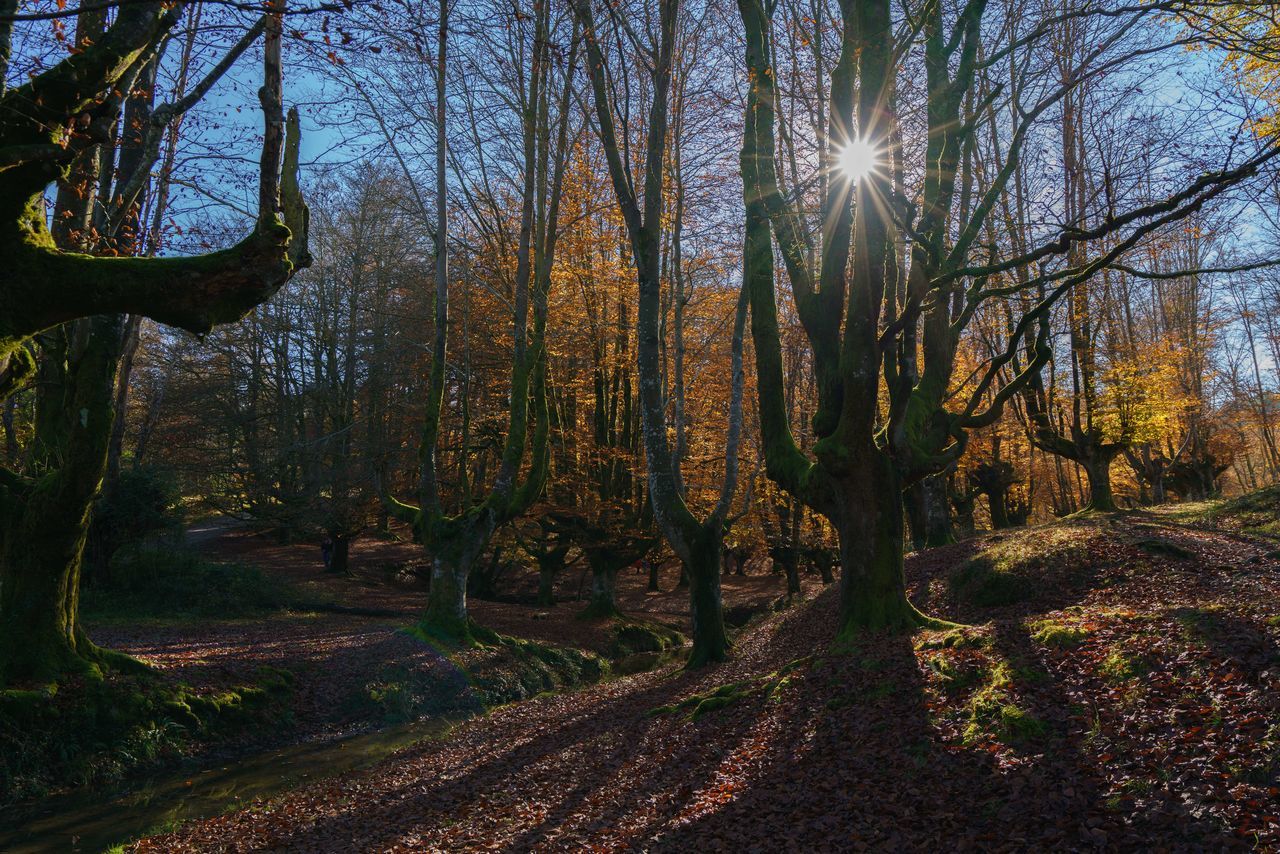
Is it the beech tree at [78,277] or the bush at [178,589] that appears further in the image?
the bush at [178,589]

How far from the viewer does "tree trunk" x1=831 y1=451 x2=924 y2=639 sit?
8.46m

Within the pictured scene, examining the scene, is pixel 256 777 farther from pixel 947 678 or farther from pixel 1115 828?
pixel 1115 828

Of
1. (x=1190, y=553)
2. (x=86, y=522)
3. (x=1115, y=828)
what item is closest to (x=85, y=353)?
(x=86, y=522)

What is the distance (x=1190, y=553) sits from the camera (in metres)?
9.90

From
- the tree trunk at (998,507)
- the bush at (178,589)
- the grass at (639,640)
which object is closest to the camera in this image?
the bush at (178,589)

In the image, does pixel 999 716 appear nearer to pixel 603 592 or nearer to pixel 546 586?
pixel 603 592

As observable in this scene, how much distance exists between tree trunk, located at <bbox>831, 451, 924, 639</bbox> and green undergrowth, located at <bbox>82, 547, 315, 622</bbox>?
15.2m

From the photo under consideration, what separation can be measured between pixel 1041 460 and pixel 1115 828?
3774 centimetres

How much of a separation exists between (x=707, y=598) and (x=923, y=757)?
6984 mm

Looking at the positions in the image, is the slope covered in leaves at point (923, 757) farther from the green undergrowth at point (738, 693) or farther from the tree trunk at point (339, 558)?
the tree trunk at point (339, 558)

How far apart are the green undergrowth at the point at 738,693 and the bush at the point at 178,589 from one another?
45.0 ft

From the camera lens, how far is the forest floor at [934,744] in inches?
163

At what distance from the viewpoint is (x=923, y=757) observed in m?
5.26

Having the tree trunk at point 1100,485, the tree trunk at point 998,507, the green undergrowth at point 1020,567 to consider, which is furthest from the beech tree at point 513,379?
the tree trunk at point 998,507
